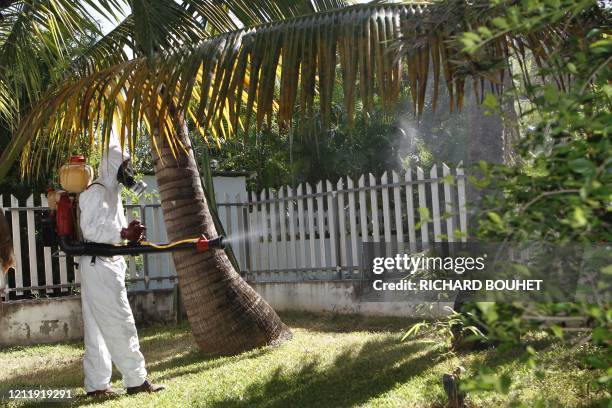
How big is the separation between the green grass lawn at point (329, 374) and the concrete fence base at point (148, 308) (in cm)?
102

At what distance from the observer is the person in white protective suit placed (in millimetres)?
6109

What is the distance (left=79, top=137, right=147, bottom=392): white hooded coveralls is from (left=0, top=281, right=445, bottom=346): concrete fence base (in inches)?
149

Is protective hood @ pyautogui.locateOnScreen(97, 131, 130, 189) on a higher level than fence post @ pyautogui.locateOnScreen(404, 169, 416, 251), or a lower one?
higher

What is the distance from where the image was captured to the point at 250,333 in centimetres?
741

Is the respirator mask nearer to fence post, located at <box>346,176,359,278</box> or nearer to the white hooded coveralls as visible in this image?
the white hooded coveralls

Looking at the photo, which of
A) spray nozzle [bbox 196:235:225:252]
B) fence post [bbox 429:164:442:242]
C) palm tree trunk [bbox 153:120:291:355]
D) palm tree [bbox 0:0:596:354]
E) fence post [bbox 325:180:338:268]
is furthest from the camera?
fence post [bbox 325:180:338:268]

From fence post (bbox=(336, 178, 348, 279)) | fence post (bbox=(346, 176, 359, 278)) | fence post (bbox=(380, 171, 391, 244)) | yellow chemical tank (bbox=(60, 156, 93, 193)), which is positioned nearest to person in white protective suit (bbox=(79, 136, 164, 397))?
yellow chemical tank (bbox=(60, 156, 93, 193))

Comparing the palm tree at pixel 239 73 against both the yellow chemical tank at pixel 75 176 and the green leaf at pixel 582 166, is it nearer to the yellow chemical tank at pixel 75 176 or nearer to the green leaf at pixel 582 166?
the yellow chemical tank at pixel 75 176

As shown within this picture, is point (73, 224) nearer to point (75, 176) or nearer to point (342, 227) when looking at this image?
point (75, 176)

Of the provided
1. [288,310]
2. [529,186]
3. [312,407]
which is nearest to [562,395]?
[312,407]

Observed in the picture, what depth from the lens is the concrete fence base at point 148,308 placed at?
9648 mm

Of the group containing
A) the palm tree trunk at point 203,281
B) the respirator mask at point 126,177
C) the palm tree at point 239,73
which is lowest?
the palm tree trunk at point 203,281

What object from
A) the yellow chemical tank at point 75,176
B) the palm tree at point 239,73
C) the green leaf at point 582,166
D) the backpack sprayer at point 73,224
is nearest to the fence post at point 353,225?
the palm tree at point 239,73

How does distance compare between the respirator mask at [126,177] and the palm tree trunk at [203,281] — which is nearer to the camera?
the respirator mask at [126,177]
